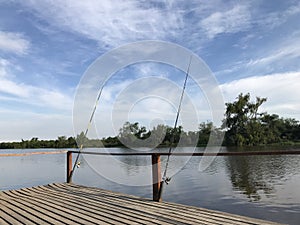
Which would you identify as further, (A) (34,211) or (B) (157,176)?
(B) (157,176)

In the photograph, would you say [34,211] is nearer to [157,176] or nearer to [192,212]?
[157,176]

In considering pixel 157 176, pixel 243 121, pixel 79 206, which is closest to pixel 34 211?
pixel 79 206

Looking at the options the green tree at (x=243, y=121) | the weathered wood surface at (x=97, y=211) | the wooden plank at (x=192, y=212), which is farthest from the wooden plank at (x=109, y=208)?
the green tree at (x=243, y=121)

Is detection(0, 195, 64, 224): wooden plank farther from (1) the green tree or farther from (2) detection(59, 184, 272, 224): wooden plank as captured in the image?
(1) the green tree

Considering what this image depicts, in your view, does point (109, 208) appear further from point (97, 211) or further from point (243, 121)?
point (243, 121)

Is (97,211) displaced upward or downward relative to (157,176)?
downward

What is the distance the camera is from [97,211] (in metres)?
3.76

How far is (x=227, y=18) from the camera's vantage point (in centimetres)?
1088

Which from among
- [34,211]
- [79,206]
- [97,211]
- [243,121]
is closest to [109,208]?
[97,211]

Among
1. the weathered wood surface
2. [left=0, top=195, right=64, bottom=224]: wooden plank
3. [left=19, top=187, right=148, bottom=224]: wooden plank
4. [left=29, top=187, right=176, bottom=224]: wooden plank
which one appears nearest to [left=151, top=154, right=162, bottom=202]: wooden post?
the weathered wood surface

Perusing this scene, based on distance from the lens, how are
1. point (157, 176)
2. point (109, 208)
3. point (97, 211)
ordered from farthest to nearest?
point (157, 176)
point (109, 208)
point (97, 211)

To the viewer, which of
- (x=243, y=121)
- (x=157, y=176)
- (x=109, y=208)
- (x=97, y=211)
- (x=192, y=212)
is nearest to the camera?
(x=192, y=212)

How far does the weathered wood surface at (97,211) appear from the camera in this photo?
3.26m

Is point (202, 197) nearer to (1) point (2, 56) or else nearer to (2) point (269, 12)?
(2) point (269, 12)
